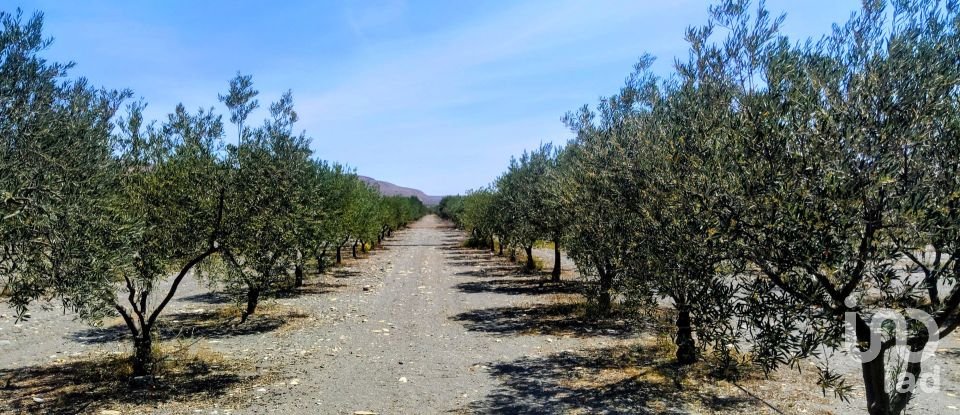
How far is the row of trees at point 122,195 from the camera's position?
7594mm

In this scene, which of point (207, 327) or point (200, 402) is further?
point (207, 327)

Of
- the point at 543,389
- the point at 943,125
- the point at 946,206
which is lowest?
the point at 543,389

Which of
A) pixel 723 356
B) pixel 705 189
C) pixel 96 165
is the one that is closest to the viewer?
pixel 705 189

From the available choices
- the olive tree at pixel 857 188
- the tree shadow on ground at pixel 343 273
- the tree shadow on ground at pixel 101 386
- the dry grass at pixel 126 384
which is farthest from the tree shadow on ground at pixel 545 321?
the tree shadow on ground at pixel 343 273

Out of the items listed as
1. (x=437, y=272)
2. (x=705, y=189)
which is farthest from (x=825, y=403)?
(x=437, y=272)

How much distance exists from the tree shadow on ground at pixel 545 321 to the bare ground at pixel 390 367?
0.22 feet

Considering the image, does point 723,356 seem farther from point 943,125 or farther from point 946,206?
point 943,125

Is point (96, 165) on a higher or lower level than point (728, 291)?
higher

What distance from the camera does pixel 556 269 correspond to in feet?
95.4

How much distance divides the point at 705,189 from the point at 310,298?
2168 cm

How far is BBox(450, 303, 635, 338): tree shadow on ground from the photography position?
17.4 metres

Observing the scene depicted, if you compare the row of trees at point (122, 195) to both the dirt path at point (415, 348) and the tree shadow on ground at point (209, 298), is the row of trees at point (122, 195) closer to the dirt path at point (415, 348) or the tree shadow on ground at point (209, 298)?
the dirt path at point (415, 348)

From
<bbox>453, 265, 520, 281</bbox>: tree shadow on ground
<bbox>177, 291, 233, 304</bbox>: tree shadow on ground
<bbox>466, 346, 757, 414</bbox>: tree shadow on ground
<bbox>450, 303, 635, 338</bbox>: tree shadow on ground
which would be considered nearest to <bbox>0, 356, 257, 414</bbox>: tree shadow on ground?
<bbox>466, 346, 757, 414</bbox>: tree shadow on ground

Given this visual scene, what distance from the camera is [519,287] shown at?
28.1 meters
